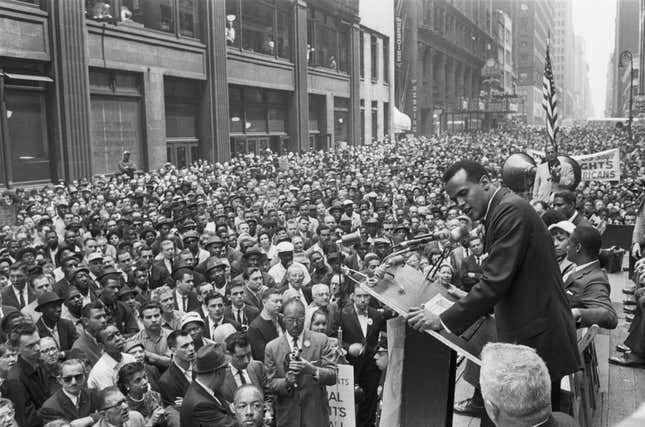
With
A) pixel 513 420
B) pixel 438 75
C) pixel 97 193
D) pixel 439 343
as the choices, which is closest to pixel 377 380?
pixel 439 343

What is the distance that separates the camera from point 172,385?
6734 mm

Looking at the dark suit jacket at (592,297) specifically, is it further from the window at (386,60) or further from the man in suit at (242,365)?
the window at (386,60)

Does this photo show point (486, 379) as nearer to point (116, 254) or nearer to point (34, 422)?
point (34, 422)

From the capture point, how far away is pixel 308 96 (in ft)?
147

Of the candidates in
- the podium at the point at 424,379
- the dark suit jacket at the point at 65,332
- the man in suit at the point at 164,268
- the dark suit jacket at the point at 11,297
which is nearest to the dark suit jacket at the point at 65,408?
the dark suit jacket at the point at 65,332

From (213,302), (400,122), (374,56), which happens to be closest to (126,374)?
(213,302)

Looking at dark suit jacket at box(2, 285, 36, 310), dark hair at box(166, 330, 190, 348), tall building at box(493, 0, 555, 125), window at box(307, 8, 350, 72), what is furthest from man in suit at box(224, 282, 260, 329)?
tall building at box(493, 0, 555, 125)

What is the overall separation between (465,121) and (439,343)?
8870cm

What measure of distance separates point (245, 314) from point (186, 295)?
3.49ft

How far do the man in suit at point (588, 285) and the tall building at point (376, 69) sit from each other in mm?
48592

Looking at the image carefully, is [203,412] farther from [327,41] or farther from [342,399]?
[327,41]

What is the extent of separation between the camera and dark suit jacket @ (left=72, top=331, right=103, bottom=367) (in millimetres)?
7325

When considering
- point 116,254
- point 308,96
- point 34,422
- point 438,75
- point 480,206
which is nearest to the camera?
point 480,206

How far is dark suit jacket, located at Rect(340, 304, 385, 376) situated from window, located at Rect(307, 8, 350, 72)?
127 feet
